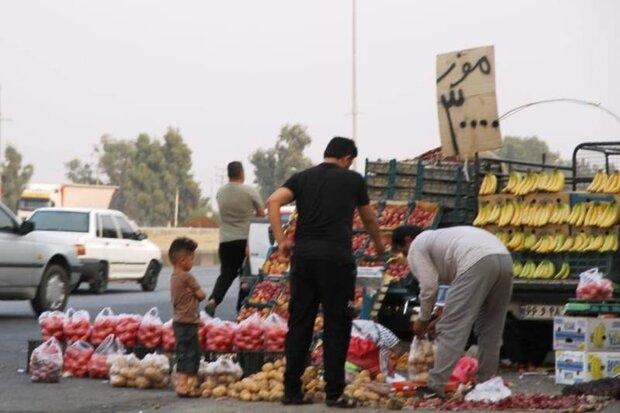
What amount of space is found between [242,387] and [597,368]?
2930 millimetres

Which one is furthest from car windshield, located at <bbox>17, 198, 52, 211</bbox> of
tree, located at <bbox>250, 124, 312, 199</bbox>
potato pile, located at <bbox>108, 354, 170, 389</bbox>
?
potato pile, located at <bbox>108, 354, 170, 389</bbox>

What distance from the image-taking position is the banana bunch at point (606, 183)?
48.8 ft

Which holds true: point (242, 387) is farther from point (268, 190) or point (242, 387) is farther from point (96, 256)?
point (268, 190)

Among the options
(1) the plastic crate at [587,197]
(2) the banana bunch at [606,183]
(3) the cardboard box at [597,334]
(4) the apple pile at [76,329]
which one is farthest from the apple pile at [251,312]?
(3) the cardboard box at [597,334]

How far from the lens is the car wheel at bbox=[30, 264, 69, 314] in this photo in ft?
74.9

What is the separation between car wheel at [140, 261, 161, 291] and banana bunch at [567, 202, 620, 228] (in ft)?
65.2

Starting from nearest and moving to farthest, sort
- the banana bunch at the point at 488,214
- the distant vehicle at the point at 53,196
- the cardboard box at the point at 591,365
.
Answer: the cardboard box at the point at 591,365, the banana bunch at the point at 488,214, the distant vehicle at the point at 53,196

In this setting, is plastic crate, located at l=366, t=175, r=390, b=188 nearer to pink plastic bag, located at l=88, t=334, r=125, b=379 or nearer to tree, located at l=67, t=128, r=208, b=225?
pink plastic bag, located at l=88, t=334, r=125, b=379

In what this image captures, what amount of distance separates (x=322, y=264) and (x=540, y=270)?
14.6 feet

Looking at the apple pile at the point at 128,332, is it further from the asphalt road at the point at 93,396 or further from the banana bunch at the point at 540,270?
the banana bunch at the point at 540,270

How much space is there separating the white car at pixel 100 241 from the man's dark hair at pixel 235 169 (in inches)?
Answer: 520

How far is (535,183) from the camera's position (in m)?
15.3

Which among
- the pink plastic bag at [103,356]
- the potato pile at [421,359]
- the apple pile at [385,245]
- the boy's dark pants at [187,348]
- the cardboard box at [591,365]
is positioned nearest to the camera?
the boy's dark pants at [187,348]

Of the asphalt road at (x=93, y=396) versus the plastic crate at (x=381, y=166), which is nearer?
the asphalt road at (x=93, y=396)
